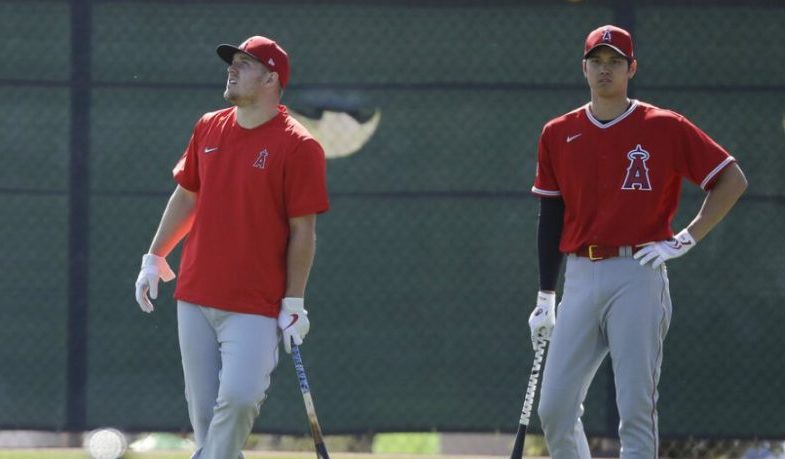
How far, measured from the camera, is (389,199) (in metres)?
6.81

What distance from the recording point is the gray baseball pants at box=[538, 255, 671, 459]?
16.6 feet

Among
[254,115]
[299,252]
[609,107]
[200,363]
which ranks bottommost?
[200,363]

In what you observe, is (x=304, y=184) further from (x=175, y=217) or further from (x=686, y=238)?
(x=686, y=238)

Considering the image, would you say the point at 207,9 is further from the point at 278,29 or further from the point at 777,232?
the point at 777,232

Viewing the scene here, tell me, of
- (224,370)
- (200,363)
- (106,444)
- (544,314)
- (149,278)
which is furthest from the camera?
(106,444)

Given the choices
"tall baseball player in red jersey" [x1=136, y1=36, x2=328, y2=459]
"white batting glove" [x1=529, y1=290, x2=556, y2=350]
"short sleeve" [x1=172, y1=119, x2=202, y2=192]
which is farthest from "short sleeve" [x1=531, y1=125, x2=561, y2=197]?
"short sleeve" [x1=172, y1=119, x2=202, y2=192]

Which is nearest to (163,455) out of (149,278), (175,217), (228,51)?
(149,278)

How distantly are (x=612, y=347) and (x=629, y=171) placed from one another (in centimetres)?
66

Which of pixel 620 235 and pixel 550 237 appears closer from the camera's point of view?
pixel 620 235

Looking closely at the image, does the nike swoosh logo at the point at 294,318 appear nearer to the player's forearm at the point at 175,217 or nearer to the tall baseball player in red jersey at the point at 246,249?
the tall baseball player in red jersey at the point at 246,249

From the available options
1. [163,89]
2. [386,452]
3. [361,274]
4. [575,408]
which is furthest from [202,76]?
[575,408]

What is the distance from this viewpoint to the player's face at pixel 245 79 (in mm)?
5062

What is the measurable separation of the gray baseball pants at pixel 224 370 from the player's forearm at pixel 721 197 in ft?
5.48

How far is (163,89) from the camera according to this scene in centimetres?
683
